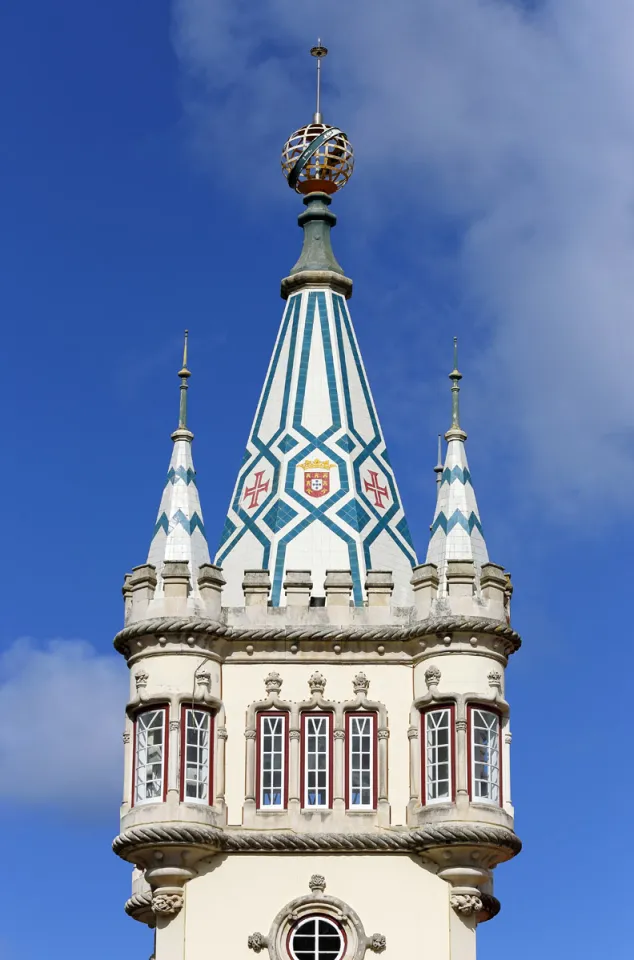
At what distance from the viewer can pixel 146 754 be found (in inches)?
1868

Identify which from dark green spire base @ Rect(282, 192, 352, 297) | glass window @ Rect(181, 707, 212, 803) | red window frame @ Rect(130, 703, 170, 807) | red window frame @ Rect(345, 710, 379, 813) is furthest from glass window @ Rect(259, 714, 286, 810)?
dark green spire base @ Rect(282, 192, 352, 297)

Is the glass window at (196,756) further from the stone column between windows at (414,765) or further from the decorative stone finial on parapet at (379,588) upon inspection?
the decorative stone finial on parapet at (379,588)

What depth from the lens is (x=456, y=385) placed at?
5122 centimetres

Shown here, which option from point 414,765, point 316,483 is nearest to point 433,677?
point 414,765

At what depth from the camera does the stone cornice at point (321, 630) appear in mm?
47688

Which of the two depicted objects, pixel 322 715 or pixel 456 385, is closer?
pixel 322 715

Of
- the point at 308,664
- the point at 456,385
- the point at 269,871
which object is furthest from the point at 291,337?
the point at 269,871

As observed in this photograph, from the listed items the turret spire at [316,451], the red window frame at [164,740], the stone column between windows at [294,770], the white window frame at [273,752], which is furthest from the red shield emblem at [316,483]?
the red window frame at [164,740]

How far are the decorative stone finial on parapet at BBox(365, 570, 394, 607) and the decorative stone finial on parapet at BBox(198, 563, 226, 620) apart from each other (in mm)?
2827

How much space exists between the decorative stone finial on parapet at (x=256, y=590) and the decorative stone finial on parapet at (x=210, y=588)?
55cm

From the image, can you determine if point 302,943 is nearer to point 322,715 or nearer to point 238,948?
point 238,948

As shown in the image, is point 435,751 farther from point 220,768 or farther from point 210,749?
point 210,749

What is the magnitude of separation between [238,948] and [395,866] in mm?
3217

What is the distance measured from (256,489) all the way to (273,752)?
6261mm
